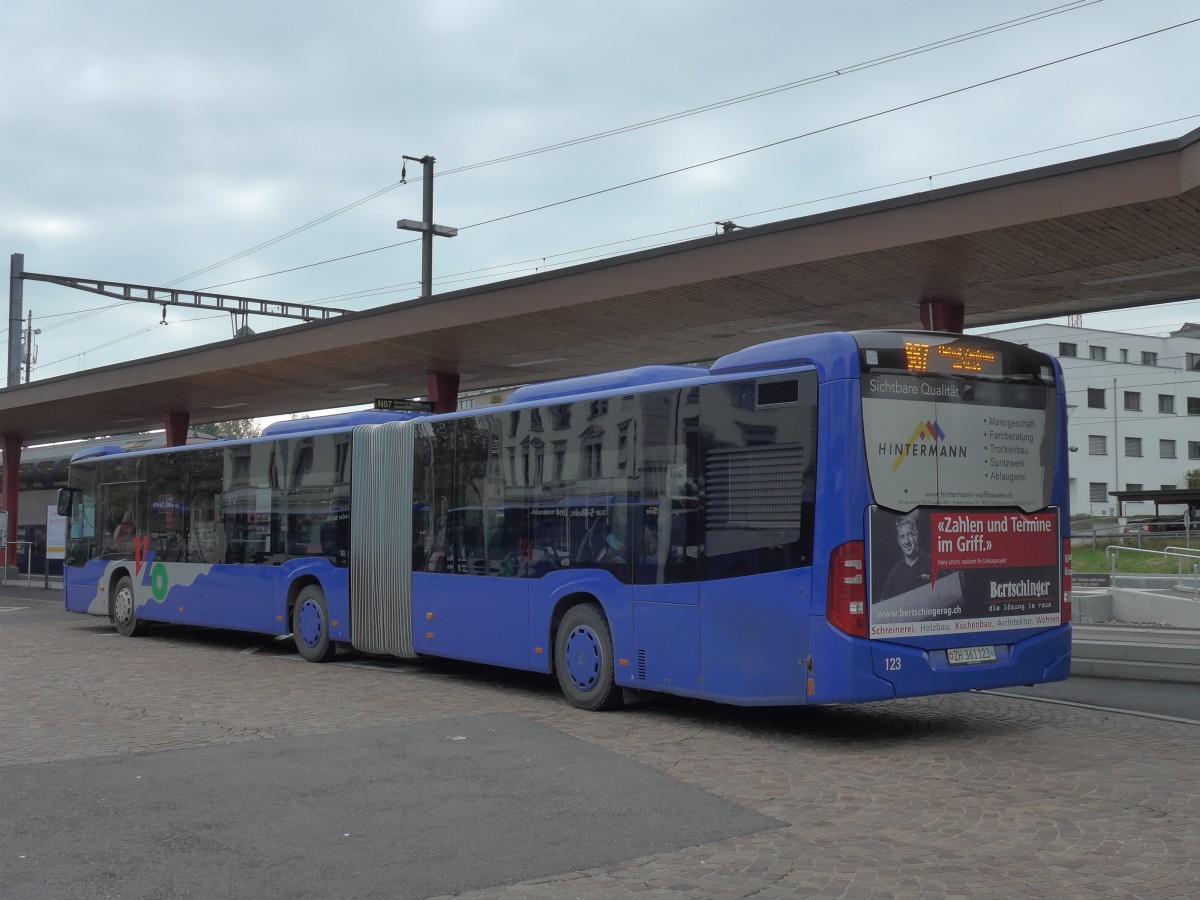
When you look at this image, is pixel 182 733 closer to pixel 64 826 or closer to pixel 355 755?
pixel 355 755

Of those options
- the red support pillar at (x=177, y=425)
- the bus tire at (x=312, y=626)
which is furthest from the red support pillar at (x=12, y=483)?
the bus tire at (x=312, y=626)

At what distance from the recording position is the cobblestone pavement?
236 inches

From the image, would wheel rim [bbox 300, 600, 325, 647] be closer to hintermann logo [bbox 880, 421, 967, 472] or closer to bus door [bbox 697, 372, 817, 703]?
bus door [bbox 697, 372, 817, 703]

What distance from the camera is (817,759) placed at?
9156mm

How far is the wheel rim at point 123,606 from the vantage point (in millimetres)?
20427

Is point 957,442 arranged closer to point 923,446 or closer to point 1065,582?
point 923,446

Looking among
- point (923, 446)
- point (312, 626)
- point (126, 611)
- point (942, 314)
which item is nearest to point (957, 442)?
point (923, 446)

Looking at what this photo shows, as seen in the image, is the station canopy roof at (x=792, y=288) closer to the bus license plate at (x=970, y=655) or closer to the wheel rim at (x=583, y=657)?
the bus license plate at (x=970, y=655)

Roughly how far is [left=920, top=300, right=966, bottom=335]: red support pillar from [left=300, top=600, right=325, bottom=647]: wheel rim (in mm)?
9794

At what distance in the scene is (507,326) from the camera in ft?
72.4

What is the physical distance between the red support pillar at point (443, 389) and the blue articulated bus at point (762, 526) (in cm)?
1304

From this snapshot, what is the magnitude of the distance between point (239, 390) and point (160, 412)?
254 inches

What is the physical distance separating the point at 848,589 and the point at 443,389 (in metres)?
19.2

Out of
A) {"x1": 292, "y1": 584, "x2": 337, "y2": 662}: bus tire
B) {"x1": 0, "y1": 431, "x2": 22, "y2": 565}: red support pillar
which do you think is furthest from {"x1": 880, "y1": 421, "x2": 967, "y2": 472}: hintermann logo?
{"x1": 0, "y1": 431, "x2": 22, "y2": 565}: red support pillar
